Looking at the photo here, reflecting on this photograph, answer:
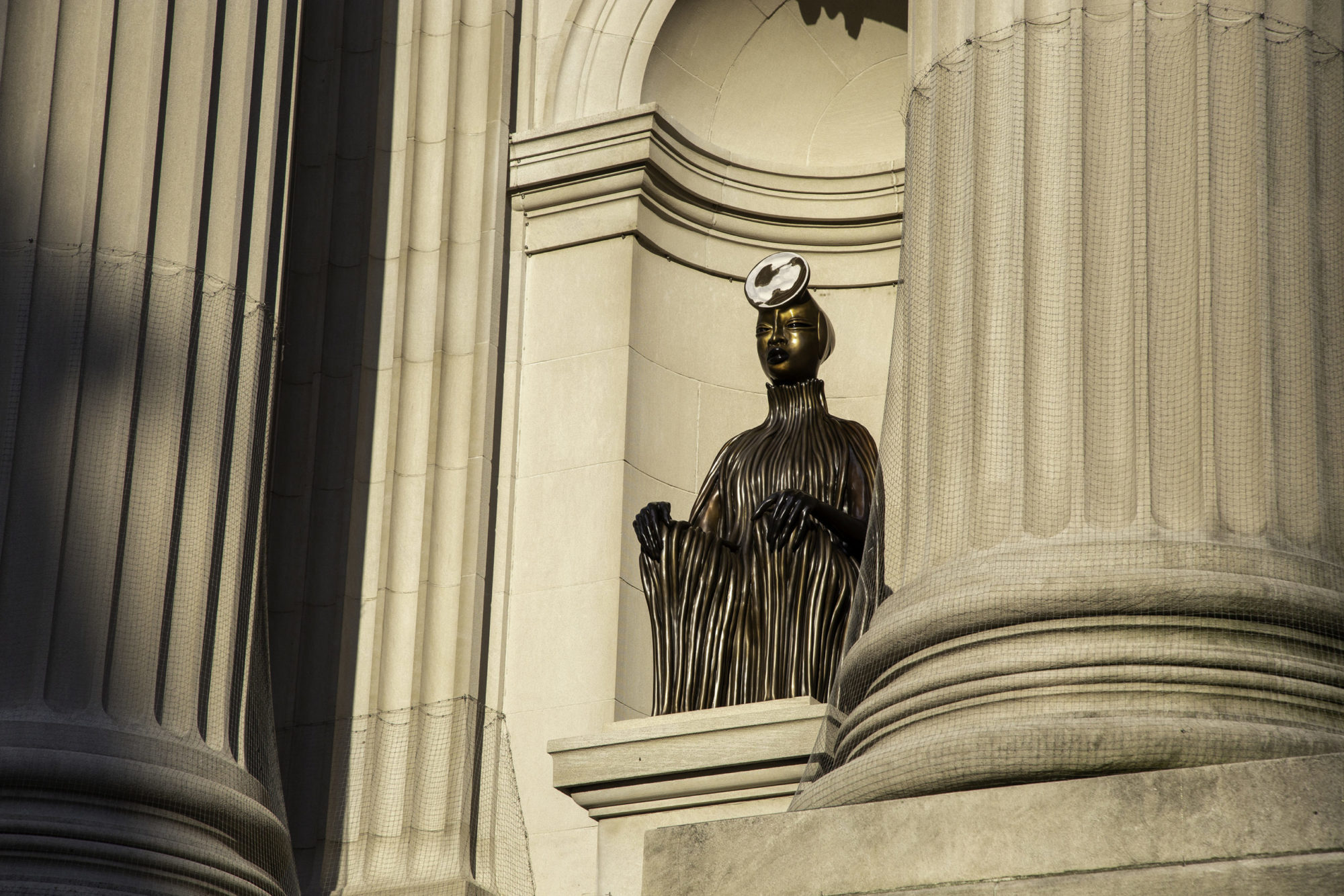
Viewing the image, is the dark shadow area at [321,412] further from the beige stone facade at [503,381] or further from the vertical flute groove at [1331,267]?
the vertical flute groove at [1331,267]

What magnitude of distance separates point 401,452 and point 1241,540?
245 inches

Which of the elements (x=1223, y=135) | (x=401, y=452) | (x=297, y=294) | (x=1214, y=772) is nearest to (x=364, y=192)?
(x=297, y=294)

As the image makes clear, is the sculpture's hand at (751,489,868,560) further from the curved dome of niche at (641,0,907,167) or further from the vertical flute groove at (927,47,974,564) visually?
the curved dome of niche at (641,0,907,167)

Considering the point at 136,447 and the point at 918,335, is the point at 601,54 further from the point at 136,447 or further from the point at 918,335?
the point at 918,335

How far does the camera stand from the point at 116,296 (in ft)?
25.6

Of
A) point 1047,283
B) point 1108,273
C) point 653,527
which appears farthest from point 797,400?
point 1108,273

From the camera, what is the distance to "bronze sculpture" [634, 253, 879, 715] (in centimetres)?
845

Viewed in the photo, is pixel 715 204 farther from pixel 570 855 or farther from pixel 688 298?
pixel 570 855

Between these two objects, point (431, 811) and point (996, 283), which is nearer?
point (996, 283)

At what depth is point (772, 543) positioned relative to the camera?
8.52 metres

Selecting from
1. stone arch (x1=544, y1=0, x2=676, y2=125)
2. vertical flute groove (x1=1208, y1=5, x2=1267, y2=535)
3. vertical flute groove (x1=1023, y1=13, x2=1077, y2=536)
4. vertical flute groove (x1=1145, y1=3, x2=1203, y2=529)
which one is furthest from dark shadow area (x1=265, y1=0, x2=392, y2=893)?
vertical flute groove (x1=1208, y1=5, x2=1267, y2=535)

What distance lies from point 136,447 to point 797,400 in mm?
3342

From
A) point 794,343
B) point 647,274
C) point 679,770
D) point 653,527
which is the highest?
point 647,274

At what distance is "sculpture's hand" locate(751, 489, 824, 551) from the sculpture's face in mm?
1033
